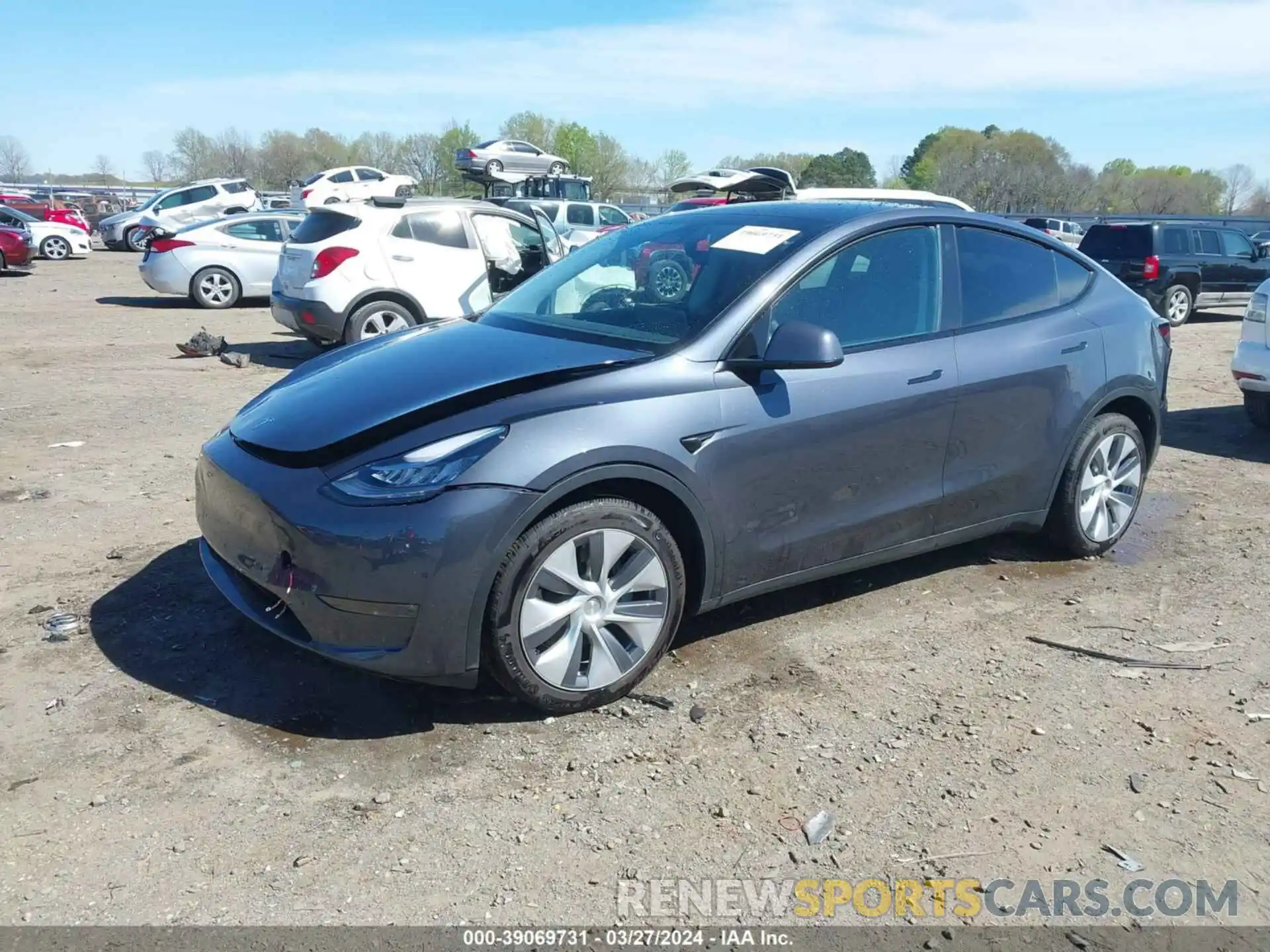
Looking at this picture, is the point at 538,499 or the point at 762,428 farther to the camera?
the point at 762,428

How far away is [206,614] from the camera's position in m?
4.32

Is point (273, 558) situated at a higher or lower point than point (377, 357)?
lower

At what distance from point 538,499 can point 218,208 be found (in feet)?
98.6

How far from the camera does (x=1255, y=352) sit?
7.70m

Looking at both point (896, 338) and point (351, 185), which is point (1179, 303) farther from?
point (351, 185)

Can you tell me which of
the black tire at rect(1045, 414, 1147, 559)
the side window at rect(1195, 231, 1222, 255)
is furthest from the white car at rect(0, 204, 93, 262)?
the black tire at rect(1045, 414, 1147, 559)

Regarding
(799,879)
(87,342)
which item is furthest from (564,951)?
(87,342)

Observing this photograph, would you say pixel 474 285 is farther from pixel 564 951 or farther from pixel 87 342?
pixel 564 951

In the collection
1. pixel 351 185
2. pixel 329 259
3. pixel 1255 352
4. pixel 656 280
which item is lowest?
pixel 1255 352

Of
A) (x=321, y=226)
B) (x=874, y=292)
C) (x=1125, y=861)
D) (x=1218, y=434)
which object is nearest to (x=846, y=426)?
(x=874, y=292)

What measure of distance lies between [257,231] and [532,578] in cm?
1455

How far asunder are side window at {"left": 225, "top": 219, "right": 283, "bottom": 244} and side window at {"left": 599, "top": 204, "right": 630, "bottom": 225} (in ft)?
33.1

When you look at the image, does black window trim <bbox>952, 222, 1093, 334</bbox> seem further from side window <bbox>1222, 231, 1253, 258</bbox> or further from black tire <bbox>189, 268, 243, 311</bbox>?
side window <bbox>1222, 231, 1253, 258</bbox>

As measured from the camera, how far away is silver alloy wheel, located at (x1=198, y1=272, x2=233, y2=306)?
52.9 feet
